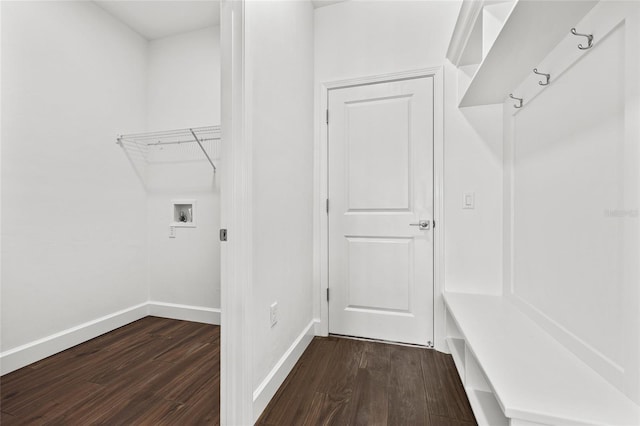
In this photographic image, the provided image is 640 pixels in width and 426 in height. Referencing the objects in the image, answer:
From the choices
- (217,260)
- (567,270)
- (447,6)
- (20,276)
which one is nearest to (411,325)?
(567,270)

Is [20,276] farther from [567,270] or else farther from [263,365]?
[567,270]

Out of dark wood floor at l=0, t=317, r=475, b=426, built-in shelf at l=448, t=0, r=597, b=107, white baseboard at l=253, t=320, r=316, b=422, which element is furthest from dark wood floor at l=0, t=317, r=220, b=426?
built-in shelf at l=448, t=0, r=597, b=107

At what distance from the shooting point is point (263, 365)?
148 centimetres

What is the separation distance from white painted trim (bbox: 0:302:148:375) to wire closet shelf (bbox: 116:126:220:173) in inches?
59.3

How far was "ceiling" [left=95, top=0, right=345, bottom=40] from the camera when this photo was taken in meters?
2.36

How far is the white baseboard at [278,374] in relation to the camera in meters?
1.39

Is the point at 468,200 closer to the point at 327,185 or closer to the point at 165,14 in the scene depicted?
the point at 327,185

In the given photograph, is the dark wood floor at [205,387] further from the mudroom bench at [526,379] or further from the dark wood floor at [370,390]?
the mudroom bench at [526,379]

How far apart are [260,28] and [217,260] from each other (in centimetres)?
191

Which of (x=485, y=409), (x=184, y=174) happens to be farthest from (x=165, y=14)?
(x=485, y=409)

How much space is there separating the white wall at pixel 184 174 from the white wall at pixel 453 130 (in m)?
1.38

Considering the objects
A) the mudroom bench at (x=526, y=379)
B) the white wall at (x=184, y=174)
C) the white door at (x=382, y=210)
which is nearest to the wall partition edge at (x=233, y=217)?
the mudroom bench at (x=526, y=379)

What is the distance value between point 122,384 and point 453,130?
2647 mm

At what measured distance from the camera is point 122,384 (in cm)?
169
